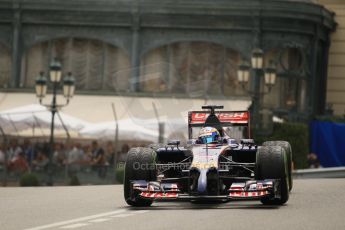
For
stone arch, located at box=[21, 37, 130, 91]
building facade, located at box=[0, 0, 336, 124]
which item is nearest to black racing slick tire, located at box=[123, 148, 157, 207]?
building facade, located at box=[0, 0, 336, 124]

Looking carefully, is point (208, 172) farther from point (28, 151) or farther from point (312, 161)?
point (312, 161)

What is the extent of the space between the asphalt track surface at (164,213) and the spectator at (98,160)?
15.0m

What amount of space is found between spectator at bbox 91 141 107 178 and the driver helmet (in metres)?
18.5

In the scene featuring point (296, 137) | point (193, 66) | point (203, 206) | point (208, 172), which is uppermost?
point (193, 66)

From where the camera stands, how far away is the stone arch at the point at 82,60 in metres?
54.4

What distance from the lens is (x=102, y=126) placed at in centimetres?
4322

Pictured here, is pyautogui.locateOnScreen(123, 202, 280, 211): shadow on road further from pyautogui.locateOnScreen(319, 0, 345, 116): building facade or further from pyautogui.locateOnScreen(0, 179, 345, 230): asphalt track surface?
pyautogui.locateOnScreen(319, 0, 345, 116): building facade

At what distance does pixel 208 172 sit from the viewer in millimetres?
19594

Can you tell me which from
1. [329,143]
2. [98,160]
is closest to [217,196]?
[98,160]

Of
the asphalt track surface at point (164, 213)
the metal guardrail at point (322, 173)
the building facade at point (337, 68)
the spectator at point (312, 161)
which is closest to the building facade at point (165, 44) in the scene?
the building facade at point (337, 68)

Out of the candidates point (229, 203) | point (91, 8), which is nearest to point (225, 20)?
point (91, 8)

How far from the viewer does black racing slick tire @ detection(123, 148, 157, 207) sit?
20.3 m

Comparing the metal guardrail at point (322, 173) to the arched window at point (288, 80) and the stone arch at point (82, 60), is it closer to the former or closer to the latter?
the arched window at point (288, 80)

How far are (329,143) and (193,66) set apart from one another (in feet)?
20.8
